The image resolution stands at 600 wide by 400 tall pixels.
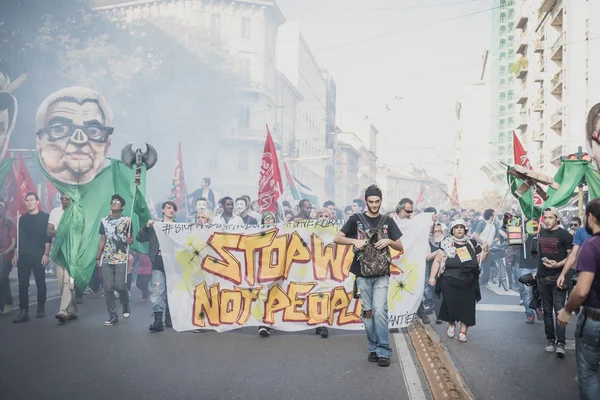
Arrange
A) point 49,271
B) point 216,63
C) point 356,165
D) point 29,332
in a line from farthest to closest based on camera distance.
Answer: point 356,165, point 216,63, point 49,271, point 29,332

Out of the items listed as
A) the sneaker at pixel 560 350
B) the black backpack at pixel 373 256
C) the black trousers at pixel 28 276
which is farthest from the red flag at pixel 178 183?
the sneaker at pixel 560 350

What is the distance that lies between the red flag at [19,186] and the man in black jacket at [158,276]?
9.18 ft

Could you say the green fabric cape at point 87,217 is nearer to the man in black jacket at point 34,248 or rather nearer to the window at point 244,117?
the man in black jacket at point 34,248

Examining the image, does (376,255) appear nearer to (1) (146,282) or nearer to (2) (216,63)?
(1) (146,282)

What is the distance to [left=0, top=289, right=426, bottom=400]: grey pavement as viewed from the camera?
17.7 ft

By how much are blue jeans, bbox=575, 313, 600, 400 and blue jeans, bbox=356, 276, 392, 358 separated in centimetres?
248

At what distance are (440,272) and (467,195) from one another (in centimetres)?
7914

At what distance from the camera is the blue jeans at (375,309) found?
264 inches

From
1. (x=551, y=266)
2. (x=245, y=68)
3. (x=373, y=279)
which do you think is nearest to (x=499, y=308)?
(x=551, y=266)

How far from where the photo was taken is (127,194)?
11.2m

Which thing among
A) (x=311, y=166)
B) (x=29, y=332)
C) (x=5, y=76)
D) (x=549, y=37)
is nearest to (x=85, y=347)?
(x=29, y=332)

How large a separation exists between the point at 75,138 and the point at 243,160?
44.4m

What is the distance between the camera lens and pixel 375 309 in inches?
269

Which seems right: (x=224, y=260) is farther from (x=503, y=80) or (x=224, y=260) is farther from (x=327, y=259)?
(x=503, y=80)
